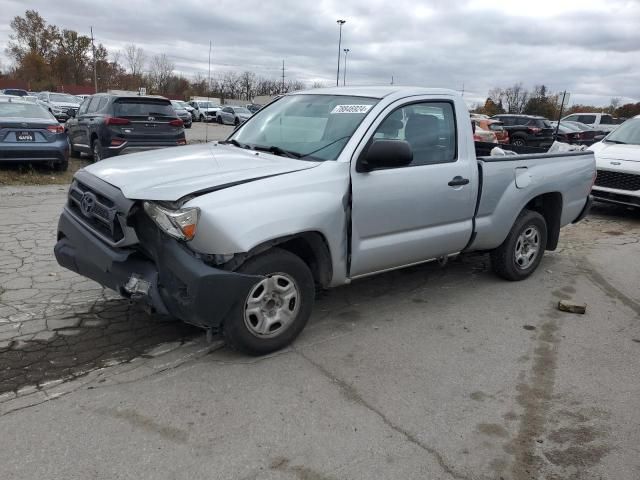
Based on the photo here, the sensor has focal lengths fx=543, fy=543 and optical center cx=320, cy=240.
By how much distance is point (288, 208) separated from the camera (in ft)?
11.8

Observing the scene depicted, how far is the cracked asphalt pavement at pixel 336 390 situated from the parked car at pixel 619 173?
472cm

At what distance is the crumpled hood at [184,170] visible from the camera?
3.42m

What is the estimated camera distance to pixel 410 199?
14.4ft

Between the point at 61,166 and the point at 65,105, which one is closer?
the point at 61,166

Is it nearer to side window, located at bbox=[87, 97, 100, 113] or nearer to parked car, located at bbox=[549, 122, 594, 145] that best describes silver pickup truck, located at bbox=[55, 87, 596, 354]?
side window, located at bbox=[87, 97, 100, 113]

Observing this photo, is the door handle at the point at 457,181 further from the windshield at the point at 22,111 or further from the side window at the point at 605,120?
the side window at the point at 605,120

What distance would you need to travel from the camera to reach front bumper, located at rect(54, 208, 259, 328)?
10.9 ft

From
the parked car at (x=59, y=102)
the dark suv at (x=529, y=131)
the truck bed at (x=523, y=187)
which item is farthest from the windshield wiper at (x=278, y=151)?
the parked car at (x=59, y=102)

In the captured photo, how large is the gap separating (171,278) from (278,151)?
1498mm

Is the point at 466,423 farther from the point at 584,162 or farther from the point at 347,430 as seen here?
the point at 584,162

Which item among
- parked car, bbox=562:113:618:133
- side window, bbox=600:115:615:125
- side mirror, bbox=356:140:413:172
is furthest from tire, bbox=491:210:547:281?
side window, bbox=600:115:615:125

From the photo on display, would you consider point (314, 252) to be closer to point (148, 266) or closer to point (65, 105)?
point (148, 266)

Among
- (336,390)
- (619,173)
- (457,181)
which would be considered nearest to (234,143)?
(457,181)

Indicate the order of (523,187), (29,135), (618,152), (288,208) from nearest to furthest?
(288,208) → (523,187) → (618,152) → (29,135)
